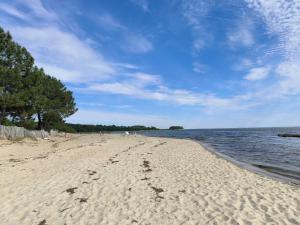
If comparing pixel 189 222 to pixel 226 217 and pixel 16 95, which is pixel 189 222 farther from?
pixel 16 95

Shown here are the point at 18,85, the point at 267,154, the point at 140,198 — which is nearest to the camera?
the point at 140,198

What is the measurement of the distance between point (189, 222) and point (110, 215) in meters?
2.23

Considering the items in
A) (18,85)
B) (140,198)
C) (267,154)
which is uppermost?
(18,85)

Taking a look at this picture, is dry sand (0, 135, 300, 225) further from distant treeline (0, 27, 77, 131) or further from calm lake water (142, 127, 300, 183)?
distant treeline (0, 27, 77, 131)

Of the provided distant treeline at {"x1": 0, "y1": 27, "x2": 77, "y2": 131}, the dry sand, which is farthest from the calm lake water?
distant treeline at {"x1": 0, "y1": 27, "x2": 77, "y2": 131}

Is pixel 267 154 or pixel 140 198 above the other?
pixel 267 154

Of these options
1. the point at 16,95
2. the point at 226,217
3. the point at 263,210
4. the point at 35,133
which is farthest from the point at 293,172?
the point at 35,133

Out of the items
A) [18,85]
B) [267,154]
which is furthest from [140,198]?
[18,85]

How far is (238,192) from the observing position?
1088 centimetres

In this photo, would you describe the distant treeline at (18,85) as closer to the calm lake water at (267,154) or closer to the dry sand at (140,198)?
the dry sand at (140,198)

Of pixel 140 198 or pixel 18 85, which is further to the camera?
pixel 18 85

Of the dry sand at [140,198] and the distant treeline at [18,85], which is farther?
the distant treeline at [18,85]

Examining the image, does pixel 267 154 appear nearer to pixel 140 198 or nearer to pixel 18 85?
pixel 140 198

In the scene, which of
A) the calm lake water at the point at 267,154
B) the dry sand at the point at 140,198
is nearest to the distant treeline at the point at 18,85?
the dry sand at the point at 140,198
